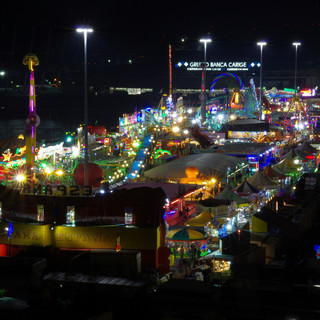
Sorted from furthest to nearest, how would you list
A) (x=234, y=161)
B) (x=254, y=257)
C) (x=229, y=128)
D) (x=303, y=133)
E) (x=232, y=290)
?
(x=303, y=133), (x=229, y=128), (x=234, y=161), (x=254, y=257), (x=232, y=290)

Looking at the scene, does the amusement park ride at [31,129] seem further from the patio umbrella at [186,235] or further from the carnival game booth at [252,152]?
A: the carnival game booth at [252,152]

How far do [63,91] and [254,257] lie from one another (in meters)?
137

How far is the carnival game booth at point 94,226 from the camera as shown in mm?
15422

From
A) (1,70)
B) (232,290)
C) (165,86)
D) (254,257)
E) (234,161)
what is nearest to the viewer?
(232,290)

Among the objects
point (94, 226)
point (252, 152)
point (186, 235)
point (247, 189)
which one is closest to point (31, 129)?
point (247, 189)

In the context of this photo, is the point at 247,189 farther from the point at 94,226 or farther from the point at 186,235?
the point at 94,226

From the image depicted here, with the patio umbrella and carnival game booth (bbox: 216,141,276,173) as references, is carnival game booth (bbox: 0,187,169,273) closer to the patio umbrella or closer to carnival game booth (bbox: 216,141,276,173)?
the patio umbrella

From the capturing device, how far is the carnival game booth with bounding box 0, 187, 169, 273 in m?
15.4

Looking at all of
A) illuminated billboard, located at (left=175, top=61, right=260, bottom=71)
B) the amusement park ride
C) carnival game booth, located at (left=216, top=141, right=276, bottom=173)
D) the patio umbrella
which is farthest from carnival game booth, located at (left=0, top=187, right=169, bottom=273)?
illuminated billboard, located at (left=175, top=61, right=260, bottom=71)

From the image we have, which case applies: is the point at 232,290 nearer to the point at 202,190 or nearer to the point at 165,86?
the point at 202,190

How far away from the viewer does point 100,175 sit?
24.5 metres

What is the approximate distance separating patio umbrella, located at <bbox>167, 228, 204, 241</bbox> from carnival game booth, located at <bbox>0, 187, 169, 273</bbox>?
2237 millimetres

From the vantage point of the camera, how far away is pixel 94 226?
1563 centimetres

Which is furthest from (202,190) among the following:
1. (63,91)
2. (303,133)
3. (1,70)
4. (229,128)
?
(63,91)
